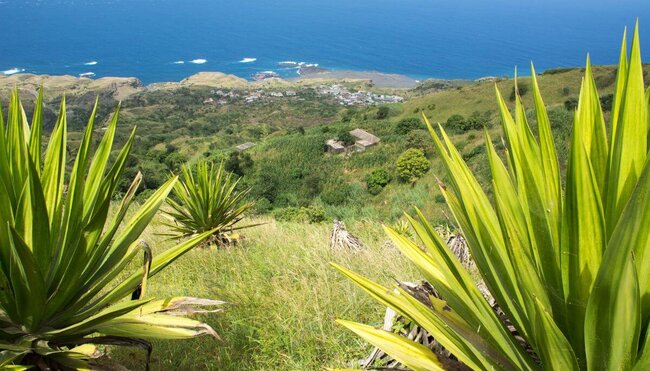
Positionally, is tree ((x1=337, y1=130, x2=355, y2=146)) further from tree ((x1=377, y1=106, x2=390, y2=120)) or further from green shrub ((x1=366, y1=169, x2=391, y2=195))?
tree ((x1=377, y1=106, x2=390, y2=120))

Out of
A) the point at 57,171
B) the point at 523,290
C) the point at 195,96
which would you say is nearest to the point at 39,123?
the point at 57,171

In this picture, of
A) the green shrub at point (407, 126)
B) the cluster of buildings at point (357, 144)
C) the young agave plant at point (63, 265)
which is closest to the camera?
the young agave plant at point (63, 265)

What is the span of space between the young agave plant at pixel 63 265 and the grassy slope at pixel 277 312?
81 centimetres

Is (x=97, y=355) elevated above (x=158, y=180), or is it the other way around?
(x=97, y=355)

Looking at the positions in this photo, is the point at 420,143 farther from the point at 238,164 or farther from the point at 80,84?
the point at 80,84

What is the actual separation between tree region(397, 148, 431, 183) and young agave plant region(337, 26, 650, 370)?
3095 centimetres

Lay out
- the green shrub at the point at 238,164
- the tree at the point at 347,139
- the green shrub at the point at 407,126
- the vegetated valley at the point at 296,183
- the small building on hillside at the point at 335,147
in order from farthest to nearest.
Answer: the green shrub at the point at 407,126 → the tree at the point at 347,139 → the small building on hillside at the point at 335,147 → the green shrub at the point at 238,164 → the vegetated valley at the point at 296,183

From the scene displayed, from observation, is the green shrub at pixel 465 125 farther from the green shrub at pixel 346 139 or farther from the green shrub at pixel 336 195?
the green shrub at pixel 336 195

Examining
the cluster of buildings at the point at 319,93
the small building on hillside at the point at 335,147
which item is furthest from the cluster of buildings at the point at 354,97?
the small building on hillside at the point at 335,147

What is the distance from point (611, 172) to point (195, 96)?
356 ft

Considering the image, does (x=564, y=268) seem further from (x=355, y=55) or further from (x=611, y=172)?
(x=355, y=55)

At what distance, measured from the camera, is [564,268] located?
1382 mm

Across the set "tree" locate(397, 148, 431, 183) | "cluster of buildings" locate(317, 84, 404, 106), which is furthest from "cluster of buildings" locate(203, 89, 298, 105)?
"tree" locate(397, 148, 431, 183)

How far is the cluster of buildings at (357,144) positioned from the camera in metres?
43.9
